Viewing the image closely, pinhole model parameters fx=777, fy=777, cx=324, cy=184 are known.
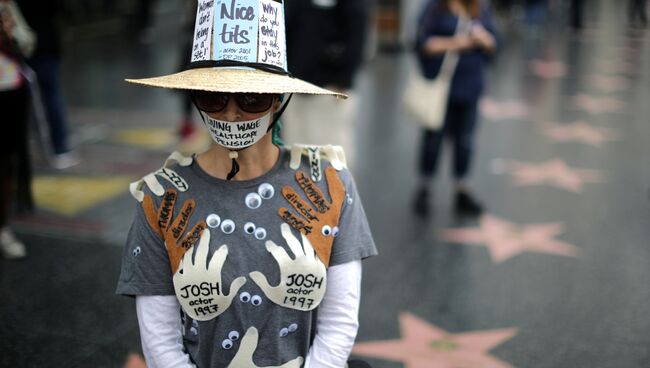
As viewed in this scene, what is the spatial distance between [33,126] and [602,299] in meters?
5.17

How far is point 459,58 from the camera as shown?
5.86 m

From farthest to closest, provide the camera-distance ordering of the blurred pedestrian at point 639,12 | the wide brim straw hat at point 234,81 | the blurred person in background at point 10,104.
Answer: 1. the blurred pedestrian at point 639,12
2. the blurred person in background at point 10,104
3. the wide brim straw hat at point 234,81

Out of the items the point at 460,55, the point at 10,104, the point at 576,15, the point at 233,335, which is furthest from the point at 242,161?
the point at 576,15

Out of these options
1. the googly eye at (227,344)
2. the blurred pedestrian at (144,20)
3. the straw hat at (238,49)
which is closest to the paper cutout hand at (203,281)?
the googly eye at (227,344)

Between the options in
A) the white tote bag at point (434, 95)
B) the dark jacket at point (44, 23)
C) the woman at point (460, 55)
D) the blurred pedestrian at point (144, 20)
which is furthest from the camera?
the blurred pedestrian at point (144, 20)

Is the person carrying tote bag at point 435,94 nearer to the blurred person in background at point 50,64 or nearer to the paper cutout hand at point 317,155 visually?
the blurred person in background at point 50,64

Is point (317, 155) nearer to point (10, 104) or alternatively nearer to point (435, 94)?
point (10, 104)

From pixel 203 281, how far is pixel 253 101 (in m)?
0.53

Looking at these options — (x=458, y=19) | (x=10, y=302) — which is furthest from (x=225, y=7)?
(x=458, y=19)

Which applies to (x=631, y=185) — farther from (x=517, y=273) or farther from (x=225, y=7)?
(x=225, y=7)

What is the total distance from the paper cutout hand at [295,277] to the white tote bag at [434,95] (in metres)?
3.78

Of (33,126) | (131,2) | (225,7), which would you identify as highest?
(131,2)

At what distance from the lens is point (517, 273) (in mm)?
5078

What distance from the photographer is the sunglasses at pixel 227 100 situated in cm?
222
